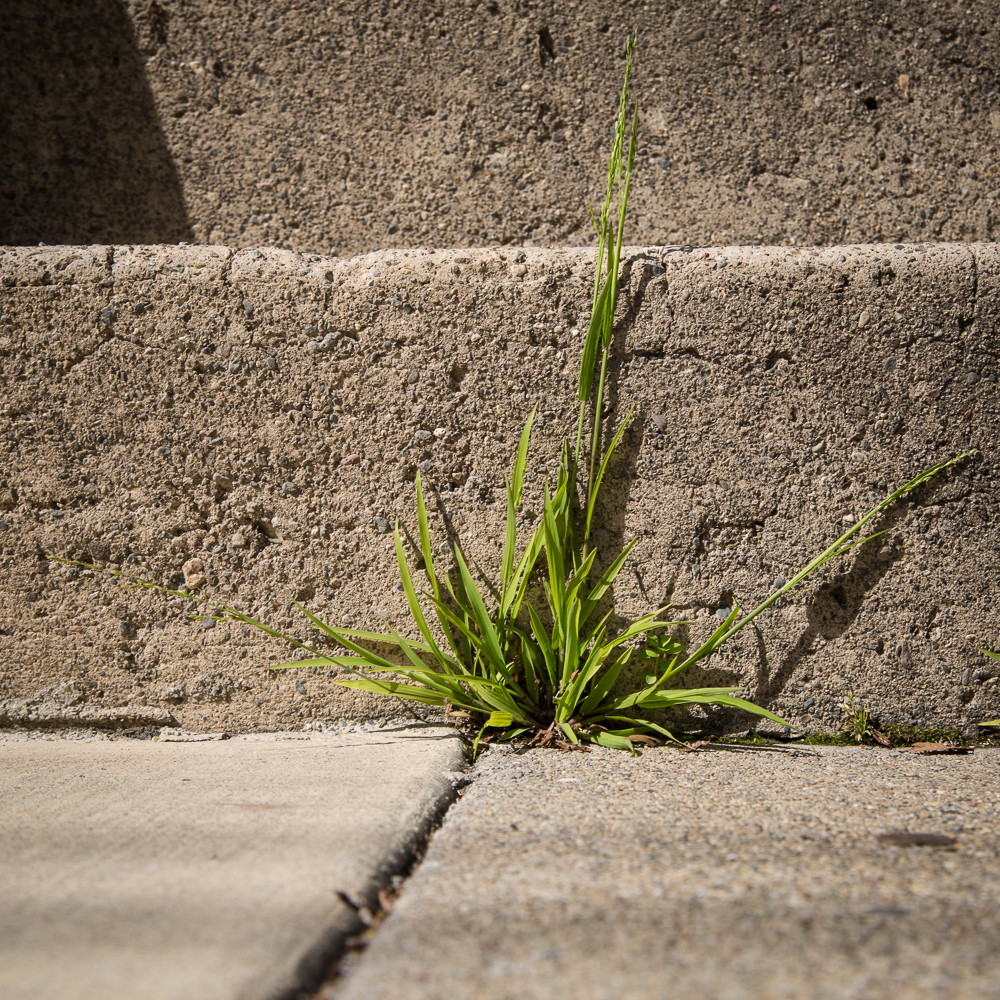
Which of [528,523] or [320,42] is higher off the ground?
[320,42]

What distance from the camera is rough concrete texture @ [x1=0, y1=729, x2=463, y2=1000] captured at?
24.5 inches

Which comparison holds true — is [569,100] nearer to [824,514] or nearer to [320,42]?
[320,42]

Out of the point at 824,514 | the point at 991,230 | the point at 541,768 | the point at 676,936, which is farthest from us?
the point at 991,230

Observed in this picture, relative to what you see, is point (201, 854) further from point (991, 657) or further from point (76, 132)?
point (76, 132)

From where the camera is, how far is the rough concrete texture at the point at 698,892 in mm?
605

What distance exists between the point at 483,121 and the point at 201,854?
187cm

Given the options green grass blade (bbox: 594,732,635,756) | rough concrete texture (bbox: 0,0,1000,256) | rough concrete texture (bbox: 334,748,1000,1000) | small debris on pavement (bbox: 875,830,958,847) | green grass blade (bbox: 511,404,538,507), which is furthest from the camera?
rough concrete texture (bbox: 0,0,1000,256)

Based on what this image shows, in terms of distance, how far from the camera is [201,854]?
0.86 metres

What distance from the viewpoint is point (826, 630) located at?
1.42m

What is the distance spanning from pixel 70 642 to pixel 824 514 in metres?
1.56

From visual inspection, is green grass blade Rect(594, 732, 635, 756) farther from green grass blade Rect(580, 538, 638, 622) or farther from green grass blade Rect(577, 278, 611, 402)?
green grass blade Rect(577, 278, 611, 402)

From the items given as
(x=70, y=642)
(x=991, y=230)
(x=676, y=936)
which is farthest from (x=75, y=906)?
(x=991, y=230)

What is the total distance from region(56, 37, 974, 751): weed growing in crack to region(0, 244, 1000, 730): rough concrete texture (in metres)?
0.04

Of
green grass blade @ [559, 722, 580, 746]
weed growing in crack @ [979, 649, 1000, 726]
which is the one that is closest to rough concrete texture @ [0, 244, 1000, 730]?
weed growing in crack @ [979, 649, 1000, 726]
